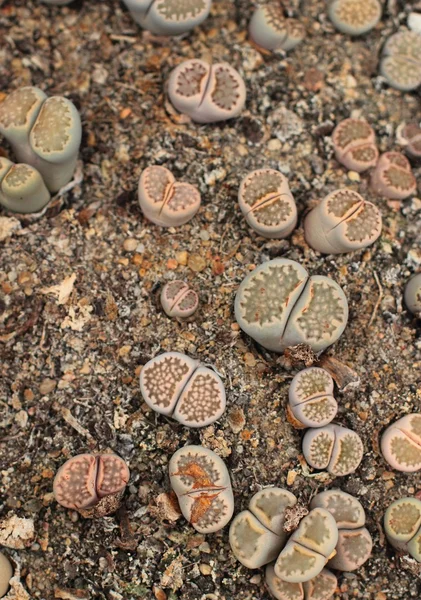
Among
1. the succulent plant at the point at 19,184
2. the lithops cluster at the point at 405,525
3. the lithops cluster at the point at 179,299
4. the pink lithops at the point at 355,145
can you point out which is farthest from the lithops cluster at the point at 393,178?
the succulent plant at the point at 19,184

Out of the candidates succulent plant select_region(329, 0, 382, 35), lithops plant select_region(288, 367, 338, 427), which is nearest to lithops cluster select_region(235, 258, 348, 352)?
lithops plant select_region(288, 367, 338, 427)

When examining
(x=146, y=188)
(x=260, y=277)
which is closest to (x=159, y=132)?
(x=146, y=188)

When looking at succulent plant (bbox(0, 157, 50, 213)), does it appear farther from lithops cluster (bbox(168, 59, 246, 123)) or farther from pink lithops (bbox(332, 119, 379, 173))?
pink lithops (bbox(332, 119, 379, 173))

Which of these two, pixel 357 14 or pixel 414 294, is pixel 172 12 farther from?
pixel 414 294

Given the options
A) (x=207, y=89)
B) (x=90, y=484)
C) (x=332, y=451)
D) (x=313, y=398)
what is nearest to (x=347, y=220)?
(x=313, y=398)

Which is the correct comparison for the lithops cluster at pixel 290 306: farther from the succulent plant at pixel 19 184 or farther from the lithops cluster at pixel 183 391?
the succulent plant at pixel 19 184

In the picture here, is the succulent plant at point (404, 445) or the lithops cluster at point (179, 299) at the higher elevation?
the lithops cluster at point (179, 299)
